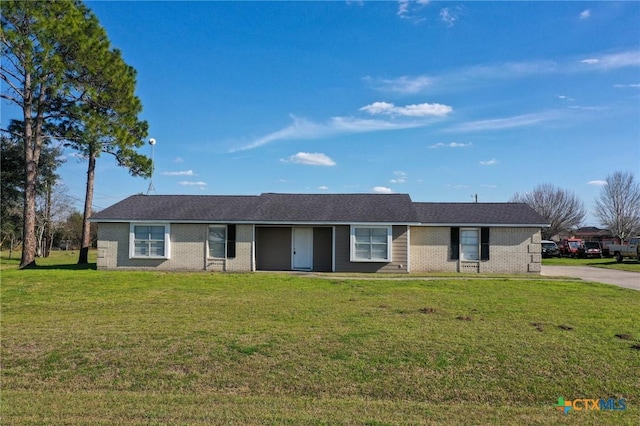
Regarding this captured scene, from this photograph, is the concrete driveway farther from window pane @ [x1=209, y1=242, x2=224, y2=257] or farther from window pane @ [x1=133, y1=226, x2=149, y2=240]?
window pane @ [x1=133, y1=226, x2=149, y2=240]

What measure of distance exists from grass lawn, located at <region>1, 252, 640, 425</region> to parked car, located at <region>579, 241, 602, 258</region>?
1255 inches

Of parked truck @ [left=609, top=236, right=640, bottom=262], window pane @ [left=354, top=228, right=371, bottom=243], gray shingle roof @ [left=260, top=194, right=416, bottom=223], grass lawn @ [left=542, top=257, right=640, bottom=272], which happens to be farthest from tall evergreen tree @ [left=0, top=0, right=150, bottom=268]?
parked truck @ [left=609, top=236, right=640, bottom=262]

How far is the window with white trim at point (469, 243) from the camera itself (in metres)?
A: 20.5

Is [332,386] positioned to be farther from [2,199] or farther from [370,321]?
[2,199]

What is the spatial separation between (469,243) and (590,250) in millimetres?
24899

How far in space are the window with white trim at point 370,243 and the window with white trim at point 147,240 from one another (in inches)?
325

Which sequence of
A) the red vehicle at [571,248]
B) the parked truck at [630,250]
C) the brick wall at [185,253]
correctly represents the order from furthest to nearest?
the red vehicle at [571,248] < the parked truck at [630,250] < the brick wall at [185,253]

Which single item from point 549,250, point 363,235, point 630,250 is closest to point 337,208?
point 363,235

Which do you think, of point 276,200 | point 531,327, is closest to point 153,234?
point 276,200

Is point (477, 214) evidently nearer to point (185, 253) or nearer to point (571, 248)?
point (185, 253)

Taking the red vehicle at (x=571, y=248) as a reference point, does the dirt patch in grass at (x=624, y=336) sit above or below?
below

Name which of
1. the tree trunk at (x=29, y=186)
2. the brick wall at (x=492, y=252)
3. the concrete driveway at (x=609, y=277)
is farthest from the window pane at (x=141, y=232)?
the concrete driveway at (x=609, y=277)

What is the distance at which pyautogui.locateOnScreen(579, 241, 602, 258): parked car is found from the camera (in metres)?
39.2

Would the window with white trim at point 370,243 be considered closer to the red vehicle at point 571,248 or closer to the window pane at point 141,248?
the window pane at point 141,248
